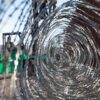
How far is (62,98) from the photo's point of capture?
4617 millimetres

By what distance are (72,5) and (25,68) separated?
32.5 inches

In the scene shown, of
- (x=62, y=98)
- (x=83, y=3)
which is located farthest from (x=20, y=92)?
(x=83, y=3)

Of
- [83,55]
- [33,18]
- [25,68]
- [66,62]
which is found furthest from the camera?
[66,62]

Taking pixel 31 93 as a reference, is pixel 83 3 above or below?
above

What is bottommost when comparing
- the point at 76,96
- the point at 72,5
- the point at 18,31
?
the point at 76,96

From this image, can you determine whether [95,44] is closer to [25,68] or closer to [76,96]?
[76,96]

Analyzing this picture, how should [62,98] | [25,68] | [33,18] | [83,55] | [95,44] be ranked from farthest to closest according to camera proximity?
[83,55], [95,44], [62,98], [25,68], [33,18]

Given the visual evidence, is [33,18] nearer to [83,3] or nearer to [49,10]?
[49,10]

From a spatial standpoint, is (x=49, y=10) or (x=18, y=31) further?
(x=49, y=10)

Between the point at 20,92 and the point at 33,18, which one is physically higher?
the point at 33,18

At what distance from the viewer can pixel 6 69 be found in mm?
3225

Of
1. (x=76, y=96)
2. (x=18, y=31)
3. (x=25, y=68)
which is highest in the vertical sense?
(x=18, y=31)

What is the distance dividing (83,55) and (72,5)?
4189mm

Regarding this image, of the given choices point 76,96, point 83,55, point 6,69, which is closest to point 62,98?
point 76,96
